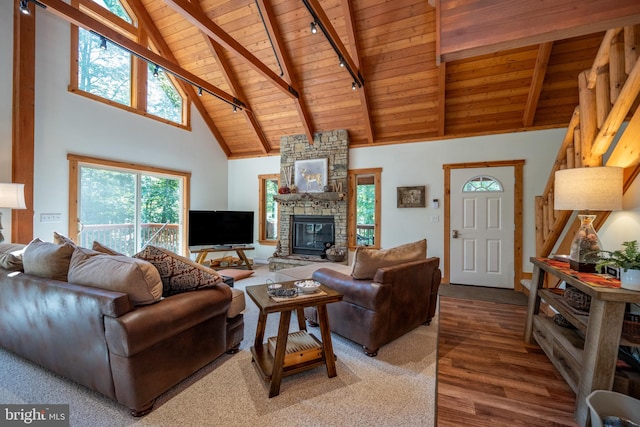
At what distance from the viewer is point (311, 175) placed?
6016mm

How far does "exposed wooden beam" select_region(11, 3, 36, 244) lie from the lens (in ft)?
11.5

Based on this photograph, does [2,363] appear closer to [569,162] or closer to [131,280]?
[131,280]

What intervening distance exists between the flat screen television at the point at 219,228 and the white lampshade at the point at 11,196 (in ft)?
8.43

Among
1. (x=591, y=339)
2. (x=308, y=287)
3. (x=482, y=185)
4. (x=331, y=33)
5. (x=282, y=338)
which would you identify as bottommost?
(x=282, y=338)

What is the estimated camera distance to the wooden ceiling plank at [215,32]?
3221mm

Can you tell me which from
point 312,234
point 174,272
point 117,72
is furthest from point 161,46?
point 174,272

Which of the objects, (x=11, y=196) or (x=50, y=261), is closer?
(x=50, y=261)

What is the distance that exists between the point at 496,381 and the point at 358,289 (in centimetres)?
119

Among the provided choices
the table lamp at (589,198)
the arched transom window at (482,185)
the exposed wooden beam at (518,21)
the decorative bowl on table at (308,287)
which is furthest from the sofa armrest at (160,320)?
the arched transom window at (482,185)

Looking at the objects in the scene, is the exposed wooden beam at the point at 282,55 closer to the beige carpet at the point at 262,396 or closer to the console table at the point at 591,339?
the beige carpet at the point at 262,396

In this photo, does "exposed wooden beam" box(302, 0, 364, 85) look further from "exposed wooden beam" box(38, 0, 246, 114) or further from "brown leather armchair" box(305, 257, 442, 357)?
"brown leather armchair" box(305, 257, 442, 357)

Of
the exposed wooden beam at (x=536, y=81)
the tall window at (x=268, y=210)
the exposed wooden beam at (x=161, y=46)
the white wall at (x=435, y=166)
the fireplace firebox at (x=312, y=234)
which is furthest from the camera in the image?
the tall window at (x=268, y=210)

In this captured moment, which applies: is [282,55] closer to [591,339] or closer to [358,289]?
[358,289]

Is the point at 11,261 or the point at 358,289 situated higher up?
the point at 11,261
